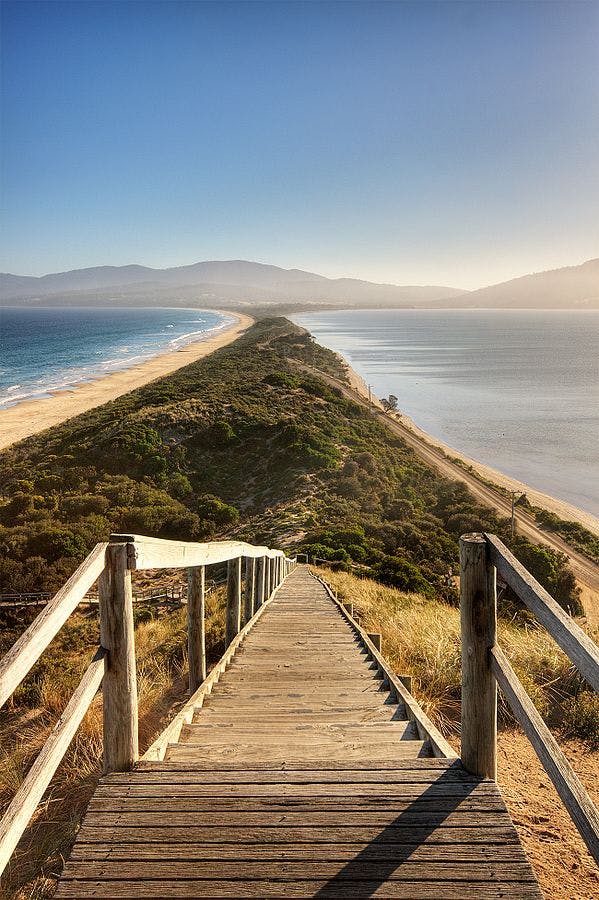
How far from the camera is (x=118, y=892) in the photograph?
175 cm

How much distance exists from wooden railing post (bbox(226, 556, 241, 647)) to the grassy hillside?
1064 centimetres

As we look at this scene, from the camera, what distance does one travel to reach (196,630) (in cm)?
389

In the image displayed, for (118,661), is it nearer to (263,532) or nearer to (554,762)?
(554,762)

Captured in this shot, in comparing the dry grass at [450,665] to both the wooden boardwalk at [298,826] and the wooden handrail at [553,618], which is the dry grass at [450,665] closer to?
the wooden boardwalk at [298,826]

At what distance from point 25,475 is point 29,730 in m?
21.7

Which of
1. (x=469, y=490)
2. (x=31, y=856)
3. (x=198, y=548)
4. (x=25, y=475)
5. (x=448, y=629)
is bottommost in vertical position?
(x=469, y=490)

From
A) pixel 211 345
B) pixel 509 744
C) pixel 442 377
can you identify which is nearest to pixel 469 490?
pixel 509 744

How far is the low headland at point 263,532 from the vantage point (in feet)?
12.2

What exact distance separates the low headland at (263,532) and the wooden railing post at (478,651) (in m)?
1.00

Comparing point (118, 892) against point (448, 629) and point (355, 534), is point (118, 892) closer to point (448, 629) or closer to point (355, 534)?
point (448, 629)

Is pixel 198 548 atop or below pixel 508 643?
atop

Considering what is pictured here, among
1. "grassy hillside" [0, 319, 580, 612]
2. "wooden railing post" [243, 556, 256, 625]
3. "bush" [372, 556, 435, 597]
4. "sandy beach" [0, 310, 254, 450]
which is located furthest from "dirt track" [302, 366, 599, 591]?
"sandy beach" [0, 310, 254, 450]

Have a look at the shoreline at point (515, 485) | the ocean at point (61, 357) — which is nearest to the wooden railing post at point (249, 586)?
the shoreline at point (515, 485)

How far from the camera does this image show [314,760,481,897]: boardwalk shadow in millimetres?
1776
